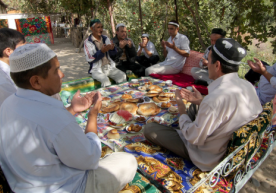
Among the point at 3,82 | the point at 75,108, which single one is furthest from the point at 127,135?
the point at 3,82

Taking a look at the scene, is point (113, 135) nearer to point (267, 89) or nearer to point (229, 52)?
point (229, 52)

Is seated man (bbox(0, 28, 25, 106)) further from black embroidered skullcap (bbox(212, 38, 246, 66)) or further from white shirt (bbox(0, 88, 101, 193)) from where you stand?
black embroidered skullcap (bbox(212, 38, 246, 66))

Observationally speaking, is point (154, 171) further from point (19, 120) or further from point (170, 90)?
point (170, 90)

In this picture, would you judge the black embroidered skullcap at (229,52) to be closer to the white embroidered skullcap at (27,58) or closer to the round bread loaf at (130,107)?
the white embroidered skullcap at (27,58)

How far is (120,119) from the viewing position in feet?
9.34

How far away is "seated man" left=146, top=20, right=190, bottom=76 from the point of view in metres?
5.04

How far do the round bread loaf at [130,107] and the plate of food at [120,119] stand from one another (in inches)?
6.3

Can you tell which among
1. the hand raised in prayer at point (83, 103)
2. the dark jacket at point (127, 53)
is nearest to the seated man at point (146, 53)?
the dark jacket at point (127, 53)

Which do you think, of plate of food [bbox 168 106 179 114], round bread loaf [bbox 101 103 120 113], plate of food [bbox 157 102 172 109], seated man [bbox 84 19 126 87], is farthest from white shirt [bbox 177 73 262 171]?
seated man [bbox 84 19 126 87]

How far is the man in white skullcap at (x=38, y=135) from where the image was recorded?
1080 mm

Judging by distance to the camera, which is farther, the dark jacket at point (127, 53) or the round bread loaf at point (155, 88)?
the dark jacket at point (127, 53)

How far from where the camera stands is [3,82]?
2.01 metres

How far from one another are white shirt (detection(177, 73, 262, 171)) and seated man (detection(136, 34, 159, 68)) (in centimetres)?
395

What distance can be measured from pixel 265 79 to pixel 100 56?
359 cm
